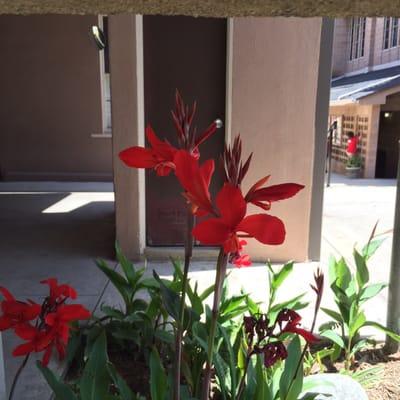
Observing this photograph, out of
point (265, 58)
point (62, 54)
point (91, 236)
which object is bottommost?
point (91, 236)

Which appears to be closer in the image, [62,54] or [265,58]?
[265,58]

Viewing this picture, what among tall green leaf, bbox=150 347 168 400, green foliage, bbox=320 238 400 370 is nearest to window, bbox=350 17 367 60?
green foliage, bbox=320 238 400 370

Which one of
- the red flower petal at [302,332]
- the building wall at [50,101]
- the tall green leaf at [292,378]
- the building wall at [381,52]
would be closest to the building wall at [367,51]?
the building wall at [381,52]

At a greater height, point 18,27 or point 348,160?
point 18,27

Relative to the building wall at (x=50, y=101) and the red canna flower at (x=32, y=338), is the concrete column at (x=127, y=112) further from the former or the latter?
the building wall at (x=50, y=101)

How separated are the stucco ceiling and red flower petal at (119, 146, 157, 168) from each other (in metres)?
0.28

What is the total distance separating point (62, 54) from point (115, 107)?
539cm

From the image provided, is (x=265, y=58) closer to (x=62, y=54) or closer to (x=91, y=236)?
(x=91, y=236)

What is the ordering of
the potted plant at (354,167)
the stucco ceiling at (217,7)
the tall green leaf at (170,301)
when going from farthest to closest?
1. the potted plant at (354,167)
2. the tall green leaf at (170,301)
3. the stucco ceiling at (217,7)

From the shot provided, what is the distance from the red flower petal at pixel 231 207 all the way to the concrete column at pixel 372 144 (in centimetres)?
1309

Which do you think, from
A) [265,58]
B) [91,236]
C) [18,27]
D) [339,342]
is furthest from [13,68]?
[339,342]

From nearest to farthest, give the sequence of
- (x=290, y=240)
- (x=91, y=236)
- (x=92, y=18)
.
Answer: (x=290, y=240)
(x=91, y=236)
(x=92, y=18)

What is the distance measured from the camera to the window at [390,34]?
15412 mm

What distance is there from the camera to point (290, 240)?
421cm
